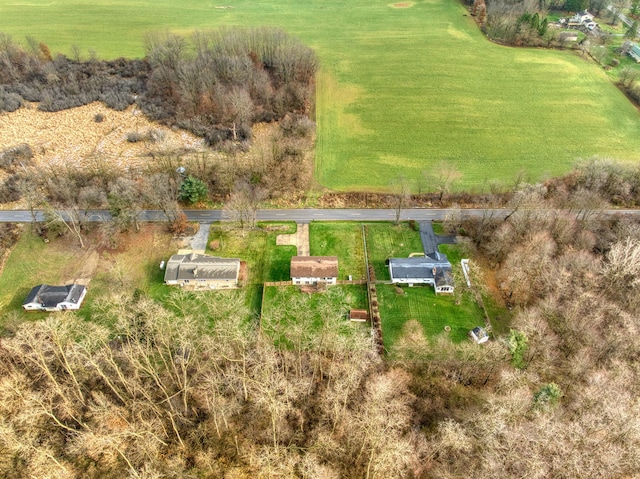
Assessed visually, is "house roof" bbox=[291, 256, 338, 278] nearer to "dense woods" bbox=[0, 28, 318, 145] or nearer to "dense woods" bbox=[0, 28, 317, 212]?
"dense woods" bbox=[0, 28, 317, 212]

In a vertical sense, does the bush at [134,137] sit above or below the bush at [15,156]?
above

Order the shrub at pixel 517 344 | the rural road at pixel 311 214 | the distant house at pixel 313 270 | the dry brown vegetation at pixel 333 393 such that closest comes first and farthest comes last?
the dry brown vegetation at pixel 333 393, the shrub at pixel 517 344, the distant house at pixel 313 270, the rural road at pixel 311 214

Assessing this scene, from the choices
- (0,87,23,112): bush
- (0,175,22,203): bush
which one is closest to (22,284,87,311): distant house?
(0,175,22,203): bush

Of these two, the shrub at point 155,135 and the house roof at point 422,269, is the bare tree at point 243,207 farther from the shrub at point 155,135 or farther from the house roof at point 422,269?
the shrub at point 155,135

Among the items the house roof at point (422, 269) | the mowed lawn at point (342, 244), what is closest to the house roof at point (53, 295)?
the mowed lawn at point (342, 244)

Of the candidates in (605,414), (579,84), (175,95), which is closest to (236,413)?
(605,414)

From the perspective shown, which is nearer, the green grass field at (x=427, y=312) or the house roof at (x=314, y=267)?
the green grass field at (x=427, y=312)

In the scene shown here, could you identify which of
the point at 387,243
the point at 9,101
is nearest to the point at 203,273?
the point at 387,243

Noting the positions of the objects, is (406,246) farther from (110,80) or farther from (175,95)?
(110,80)
